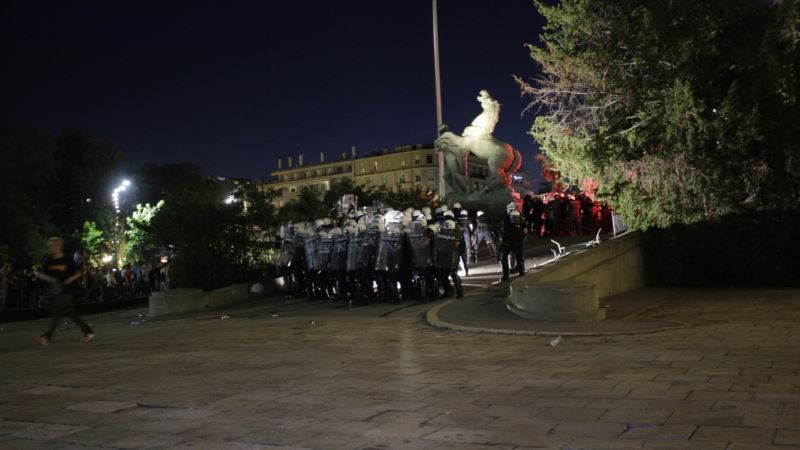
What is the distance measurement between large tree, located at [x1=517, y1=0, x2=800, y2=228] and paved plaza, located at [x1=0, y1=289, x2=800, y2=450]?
20.5 ft

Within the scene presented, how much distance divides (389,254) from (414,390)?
9.14 meters

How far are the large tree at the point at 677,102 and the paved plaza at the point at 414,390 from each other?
20.5 ft

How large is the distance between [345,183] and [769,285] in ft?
77.0

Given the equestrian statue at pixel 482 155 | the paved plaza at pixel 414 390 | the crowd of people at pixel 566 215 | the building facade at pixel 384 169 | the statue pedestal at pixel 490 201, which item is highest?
the building facade at pixel 384 169

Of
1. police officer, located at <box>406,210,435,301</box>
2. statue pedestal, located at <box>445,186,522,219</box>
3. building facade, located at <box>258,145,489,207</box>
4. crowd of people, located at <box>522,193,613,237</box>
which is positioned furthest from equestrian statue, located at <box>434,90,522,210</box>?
building facade, located at <box>258,145,489,207</box>

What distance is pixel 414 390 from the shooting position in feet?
24.1

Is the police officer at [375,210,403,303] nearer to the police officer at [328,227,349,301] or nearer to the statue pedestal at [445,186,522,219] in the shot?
the police officer at [328,227,349,301]

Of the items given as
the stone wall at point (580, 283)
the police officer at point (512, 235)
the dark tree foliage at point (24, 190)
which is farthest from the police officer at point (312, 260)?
the dark tree foliage at point (24, 190)

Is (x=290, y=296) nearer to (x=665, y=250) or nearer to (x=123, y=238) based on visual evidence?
(x=665, y=250)

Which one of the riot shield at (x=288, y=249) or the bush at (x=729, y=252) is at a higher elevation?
the riot shield at (x=288, y=249)

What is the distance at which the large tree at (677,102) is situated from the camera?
17.1m

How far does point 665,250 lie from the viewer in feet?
61.8

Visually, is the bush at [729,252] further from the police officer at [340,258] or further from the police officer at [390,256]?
the police officer at [340,258]

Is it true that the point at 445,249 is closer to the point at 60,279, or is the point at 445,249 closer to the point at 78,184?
the point at 60,279
